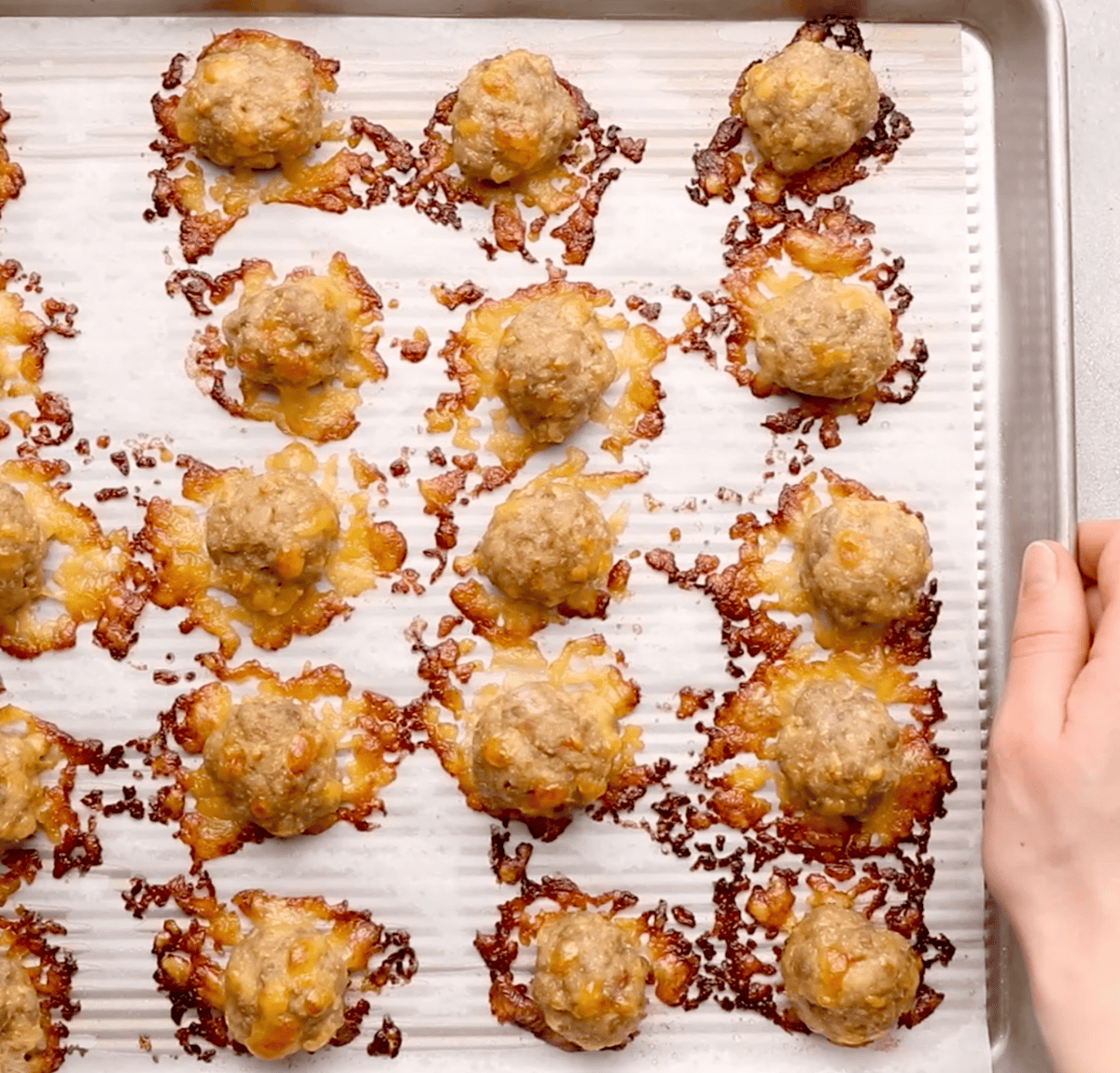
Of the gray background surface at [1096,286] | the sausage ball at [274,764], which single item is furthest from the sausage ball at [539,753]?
the gray background surface at [1096,286]

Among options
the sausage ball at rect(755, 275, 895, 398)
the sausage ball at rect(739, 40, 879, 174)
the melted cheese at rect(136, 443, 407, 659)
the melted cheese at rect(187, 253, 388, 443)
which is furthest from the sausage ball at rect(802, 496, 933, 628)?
the melted cheese at rect(187, 253, 388, 443)

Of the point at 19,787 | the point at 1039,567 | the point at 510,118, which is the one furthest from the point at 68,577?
the point at 1039,567

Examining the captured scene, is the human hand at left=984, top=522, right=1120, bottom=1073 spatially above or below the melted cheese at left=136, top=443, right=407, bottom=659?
below

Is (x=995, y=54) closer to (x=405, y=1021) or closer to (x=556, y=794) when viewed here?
(x=556, y=794)

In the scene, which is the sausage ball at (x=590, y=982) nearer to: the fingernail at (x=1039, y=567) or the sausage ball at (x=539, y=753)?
the sausage ball at (x=539, y=753)

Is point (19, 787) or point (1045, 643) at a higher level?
point (1045, 643)

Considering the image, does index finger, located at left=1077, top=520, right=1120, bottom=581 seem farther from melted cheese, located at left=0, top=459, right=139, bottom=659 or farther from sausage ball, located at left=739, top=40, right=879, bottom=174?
melted cheese, located at left=0, top=459, right=139, bottom=659

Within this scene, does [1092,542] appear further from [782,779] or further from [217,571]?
[217,571]
